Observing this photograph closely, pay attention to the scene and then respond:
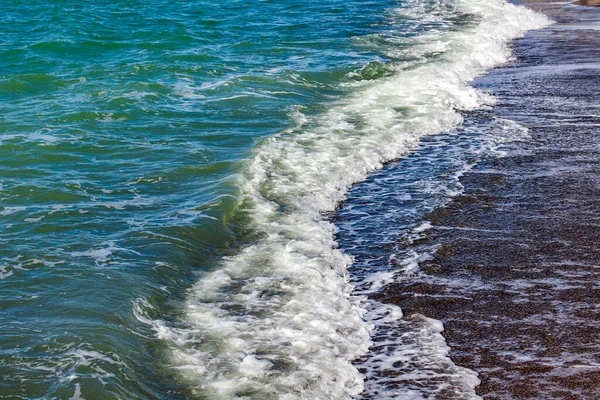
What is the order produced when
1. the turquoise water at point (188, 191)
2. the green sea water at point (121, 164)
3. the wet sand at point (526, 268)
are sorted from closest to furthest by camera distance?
the wet sand at point (526, 268) < the turquoise water at point (188, 191) < the green sea water at point (121, 164)

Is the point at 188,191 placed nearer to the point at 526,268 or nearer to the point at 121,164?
the point at 121,164

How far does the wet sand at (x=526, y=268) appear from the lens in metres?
5.58

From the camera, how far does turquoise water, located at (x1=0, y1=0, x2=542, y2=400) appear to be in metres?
5.84

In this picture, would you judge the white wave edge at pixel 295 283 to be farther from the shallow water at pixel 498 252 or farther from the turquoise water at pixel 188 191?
the shallow water at pixel 498 252

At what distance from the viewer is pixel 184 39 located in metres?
20.0

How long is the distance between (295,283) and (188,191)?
298 cm

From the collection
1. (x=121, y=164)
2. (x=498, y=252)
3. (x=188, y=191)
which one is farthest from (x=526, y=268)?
(x=121, y=164)

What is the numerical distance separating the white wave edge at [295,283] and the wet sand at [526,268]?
19.0 inches

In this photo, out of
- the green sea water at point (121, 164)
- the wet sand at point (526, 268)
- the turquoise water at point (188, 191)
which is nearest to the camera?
the wet sand at point (526, 268)

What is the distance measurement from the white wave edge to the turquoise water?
22 millimetres

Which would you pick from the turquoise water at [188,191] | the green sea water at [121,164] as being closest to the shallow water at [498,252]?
the turquoise water at [188,191]

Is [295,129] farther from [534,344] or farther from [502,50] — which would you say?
[502,50]

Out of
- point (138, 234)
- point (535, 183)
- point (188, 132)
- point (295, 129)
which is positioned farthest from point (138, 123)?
point (535, 183)

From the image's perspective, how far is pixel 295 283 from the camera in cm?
708
